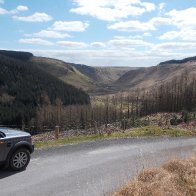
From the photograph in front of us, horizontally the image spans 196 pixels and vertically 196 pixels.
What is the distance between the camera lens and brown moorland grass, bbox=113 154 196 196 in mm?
9395

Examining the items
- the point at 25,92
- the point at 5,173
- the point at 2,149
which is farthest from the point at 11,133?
the point at 25,92

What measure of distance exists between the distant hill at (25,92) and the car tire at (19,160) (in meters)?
109

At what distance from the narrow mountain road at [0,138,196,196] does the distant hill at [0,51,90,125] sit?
104580mm

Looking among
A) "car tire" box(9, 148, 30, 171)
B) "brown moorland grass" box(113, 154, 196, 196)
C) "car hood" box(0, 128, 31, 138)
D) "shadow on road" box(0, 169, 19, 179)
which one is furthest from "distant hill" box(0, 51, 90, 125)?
"brown moorland grass" box(113, 154, 196, 196)

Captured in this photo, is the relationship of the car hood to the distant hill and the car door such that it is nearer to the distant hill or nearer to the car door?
the car door

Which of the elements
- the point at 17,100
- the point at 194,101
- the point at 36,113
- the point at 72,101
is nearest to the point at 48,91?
the point at 72,101

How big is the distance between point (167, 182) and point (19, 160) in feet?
18.8

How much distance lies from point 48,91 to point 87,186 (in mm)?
161899

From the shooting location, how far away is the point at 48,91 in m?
172

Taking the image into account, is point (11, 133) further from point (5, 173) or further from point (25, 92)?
point (25, 92)

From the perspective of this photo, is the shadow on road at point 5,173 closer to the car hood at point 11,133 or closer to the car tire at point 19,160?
the car tire at point 19,160

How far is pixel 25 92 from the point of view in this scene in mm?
161125

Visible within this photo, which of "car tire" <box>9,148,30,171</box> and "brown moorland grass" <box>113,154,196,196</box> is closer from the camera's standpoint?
"brown moorland grass" <box>113,154,196,196</box>

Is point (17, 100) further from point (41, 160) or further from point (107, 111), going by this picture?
point (41, 160)
